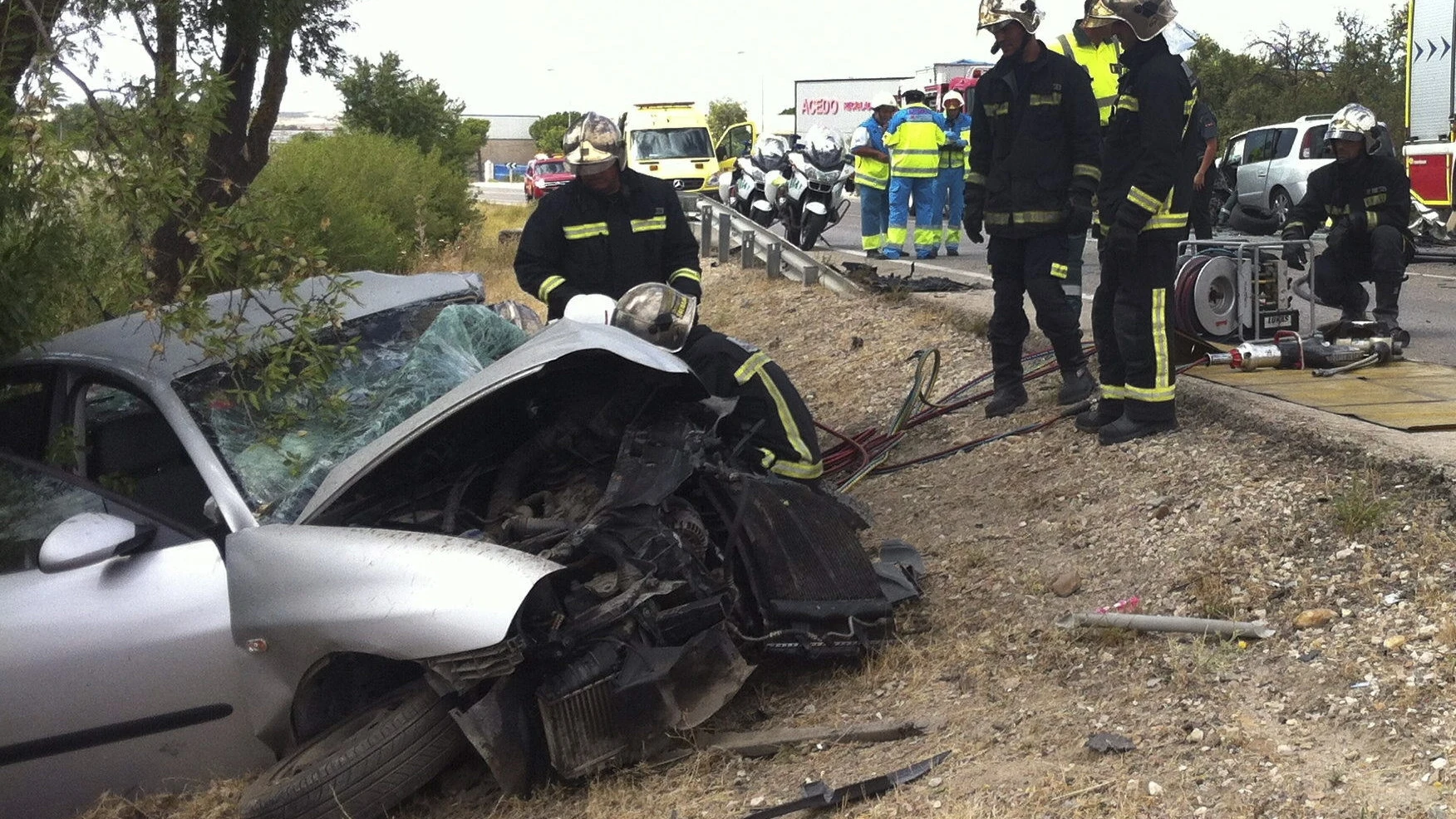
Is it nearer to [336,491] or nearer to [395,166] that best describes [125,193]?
[336,491]

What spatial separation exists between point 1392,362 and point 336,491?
5.28 meters

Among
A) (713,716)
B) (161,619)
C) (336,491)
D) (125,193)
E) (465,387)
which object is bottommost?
(713,716)

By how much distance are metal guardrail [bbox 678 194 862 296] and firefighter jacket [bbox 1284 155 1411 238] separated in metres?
3.57

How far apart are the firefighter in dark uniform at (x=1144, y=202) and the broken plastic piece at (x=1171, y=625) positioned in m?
1.59

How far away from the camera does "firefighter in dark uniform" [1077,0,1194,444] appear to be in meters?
5.19

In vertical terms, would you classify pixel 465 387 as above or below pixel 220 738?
above

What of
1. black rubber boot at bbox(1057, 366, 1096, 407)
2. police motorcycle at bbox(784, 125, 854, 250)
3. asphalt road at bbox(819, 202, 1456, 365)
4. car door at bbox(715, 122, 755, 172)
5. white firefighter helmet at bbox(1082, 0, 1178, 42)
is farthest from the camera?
car door at bbox(715, 122, 755, 172)

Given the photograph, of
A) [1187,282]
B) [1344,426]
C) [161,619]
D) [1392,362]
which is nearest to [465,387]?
[161,619]

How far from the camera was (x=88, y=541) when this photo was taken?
3420 millimetres

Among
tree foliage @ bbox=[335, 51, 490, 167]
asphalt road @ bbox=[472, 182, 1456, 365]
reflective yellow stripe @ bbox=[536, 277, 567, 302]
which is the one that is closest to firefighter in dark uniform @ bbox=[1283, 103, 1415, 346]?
asphalt road @ bbox=[472, 182, 1456, 365]

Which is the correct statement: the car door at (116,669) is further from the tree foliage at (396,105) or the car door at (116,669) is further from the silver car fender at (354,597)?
the tree foliage at (396,105)

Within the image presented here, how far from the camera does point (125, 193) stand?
4016mm

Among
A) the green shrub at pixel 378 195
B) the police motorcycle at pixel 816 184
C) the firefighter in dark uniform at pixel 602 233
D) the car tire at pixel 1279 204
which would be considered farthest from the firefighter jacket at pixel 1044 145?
the car tire at pixel 1279 204

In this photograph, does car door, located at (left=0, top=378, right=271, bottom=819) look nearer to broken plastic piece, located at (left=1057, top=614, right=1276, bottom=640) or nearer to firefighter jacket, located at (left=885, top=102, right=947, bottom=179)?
broken plastic piece, located at (left=1057, top=614, right=1276, bottom=640)
